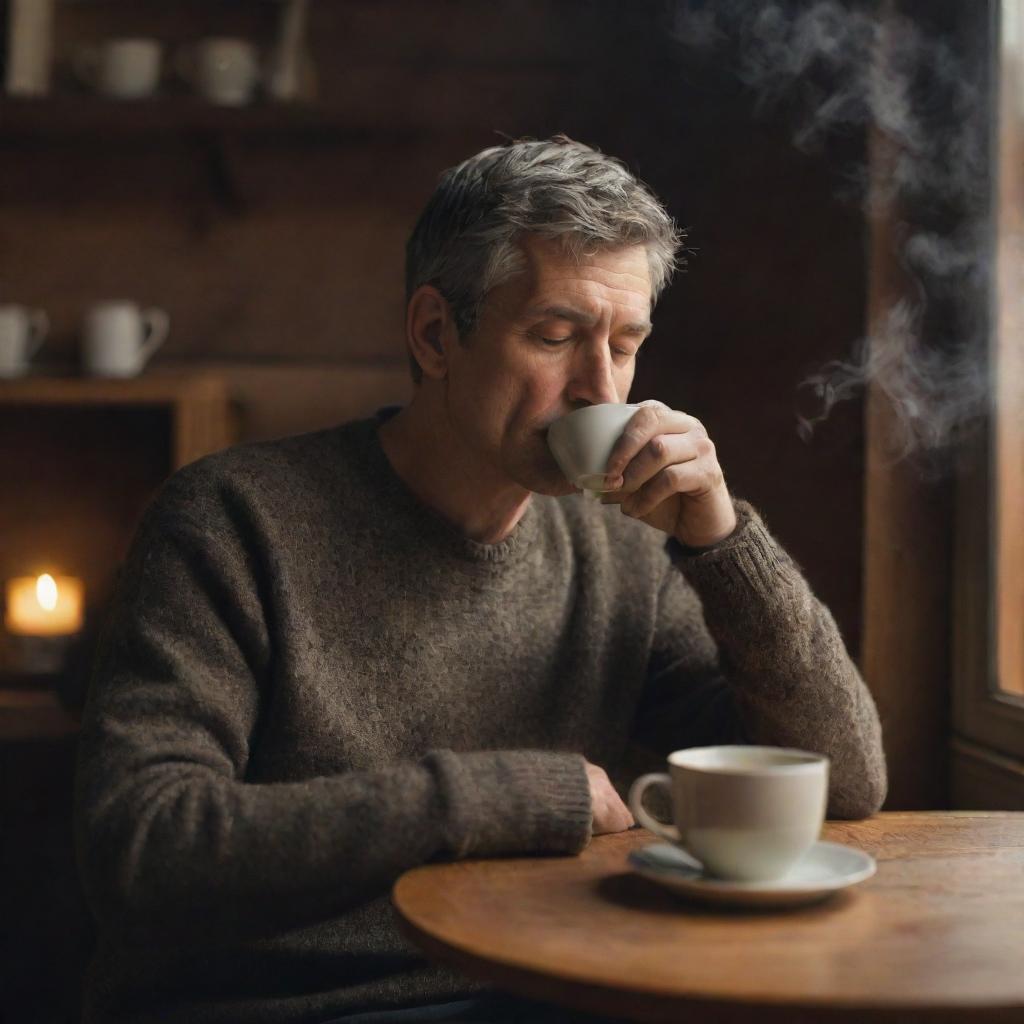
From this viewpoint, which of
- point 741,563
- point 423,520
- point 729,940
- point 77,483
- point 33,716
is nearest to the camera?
point 729,940

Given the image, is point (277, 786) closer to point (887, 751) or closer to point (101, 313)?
point (887, 751)

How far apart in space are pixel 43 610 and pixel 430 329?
1.68 meters

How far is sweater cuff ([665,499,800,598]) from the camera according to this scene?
135 cm

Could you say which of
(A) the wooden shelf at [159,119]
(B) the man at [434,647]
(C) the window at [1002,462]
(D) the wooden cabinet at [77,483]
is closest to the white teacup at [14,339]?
(D) the wooden cabinet at [77,483]

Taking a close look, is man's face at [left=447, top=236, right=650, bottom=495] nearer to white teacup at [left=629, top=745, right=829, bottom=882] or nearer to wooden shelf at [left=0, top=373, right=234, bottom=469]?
white teacup at [left=629, top=745, right=829, bottom=882]

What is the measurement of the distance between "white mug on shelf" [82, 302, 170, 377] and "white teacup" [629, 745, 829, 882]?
7.22 feet

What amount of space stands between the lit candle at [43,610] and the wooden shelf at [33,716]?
0.47 ft

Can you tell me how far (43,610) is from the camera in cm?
284

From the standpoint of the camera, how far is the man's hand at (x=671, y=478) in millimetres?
1276

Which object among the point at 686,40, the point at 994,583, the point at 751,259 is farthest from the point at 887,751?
the point at 686,40

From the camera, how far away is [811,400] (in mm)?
2166

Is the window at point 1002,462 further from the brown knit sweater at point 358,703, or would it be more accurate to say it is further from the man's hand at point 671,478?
the man's hand at point 671,478

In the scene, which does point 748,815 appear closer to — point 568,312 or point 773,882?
point 773,882

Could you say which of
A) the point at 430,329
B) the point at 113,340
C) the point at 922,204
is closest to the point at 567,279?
the point at 430,329
